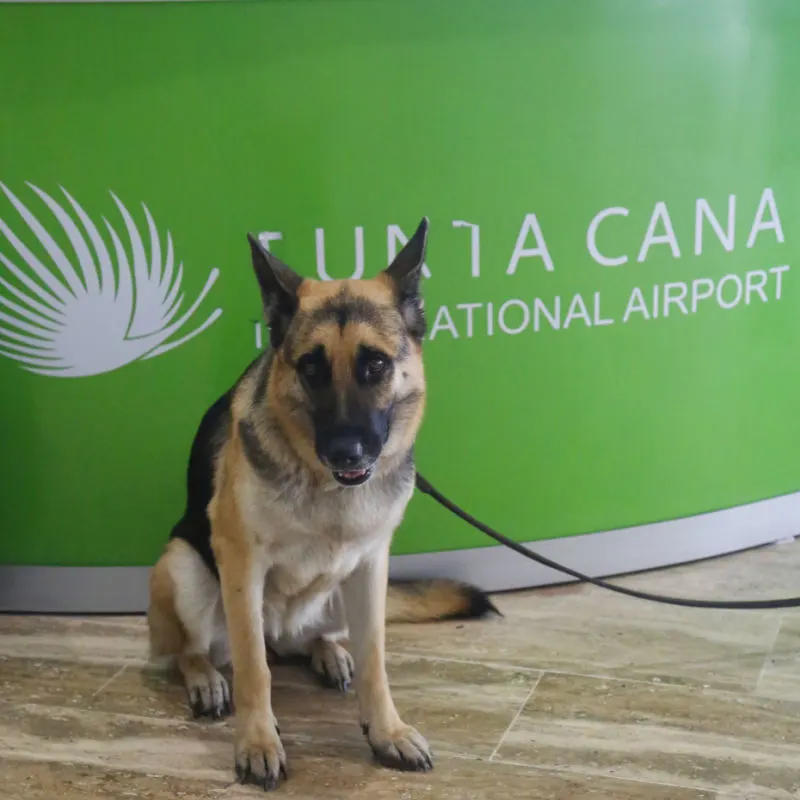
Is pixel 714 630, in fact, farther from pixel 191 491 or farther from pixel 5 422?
pixel 5 422

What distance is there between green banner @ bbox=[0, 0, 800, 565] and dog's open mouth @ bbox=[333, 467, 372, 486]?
3.08ft

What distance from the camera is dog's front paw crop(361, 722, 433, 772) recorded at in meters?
2.31

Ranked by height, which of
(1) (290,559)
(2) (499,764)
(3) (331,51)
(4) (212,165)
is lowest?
(2) (499,764)

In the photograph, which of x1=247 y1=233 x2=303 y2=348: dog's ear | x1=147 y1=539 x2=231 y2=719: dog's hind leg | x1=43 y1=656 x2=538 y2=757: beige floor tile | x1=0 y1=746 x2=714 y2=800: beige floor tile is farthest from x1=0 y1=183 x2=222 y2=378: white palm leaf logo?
x1=0 y1=746 x2=714 y2=800: beige floor tile

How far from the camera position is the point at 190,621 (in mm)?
2584

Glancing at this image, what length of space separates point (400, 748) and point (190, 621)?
601 mm

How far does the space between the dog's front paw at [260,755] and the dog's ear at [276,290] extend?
82 cm

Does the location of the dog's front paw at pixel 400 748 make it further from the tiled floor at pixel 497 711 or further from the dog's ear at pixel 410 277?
the dog's ear at pixel 410 277

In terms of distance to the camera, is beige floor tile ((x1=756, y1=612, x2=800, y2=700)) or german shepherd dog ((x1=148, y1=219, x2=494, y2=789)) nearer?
german shepherd dog ((x1=148, y1=219, x2=494, y2=789))

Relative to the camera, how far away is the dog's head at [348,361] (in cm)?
211

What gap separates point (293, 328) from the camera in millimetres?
2207

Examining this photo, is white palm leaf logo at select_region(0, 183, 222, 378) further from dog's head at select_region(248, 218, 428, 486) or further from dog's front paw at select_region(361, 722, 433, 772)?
dog's front paw at select_region(361, 722, 433, 772)

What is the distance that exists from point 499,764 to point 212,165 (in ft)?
5.42

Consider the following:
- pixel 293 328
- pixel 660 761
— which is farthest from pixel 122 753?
pixel 660 761
